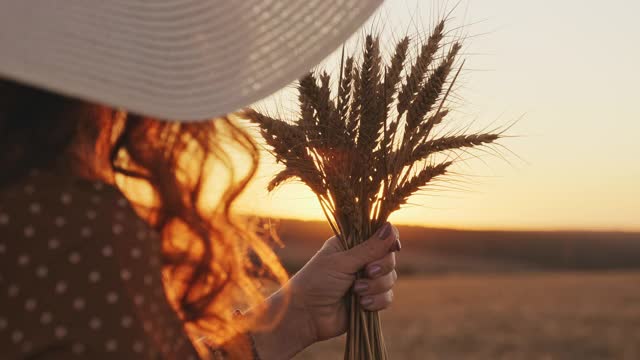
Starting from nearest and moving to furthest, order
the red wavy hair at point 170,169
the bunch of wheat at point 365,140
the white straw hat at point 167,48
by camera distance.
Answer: the white straw hat at point 167,48, the red wavy hair at point 170,169, the bunch of wheat at point 365,140

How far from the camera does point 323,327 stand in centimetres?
191

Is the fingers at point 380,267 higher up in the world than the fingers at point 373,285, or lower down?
higher up

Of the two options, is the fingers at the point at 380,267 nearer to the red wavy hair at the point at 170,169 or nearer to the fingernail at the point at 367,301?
the fingernail at the point at 367,301

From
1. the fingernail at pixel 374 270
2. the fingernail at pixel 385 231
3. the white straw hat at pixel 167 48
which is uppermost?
the white straw hat at pixel 167 48

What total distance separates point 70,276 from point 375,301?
41.3 inches

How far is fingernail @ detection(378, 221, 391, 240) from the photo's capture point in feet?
6.00

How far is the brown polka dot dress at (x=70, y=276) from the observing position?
34.6 inches

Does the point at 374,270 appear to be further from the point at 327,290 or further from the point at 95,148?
the point at 95,148

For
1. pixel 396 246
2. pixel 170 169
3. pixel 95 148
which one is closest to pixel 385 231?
pixel 396 246

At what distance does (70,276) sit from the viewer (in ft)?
2.92

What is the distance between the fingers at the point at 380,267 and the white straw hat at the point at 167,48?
2.78 feet

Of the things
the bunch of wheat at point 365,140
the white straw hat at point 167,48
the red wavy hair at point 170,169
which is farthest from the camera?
the bunch of wheat at point 365,140

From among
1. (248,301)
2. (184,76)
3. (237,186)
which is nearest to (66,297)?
(184,76)

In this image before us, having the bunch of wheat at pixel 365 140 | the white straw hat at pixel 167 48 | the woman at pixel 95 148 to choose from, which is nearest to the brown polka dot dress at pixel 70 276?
the woman at pixel 95 148
